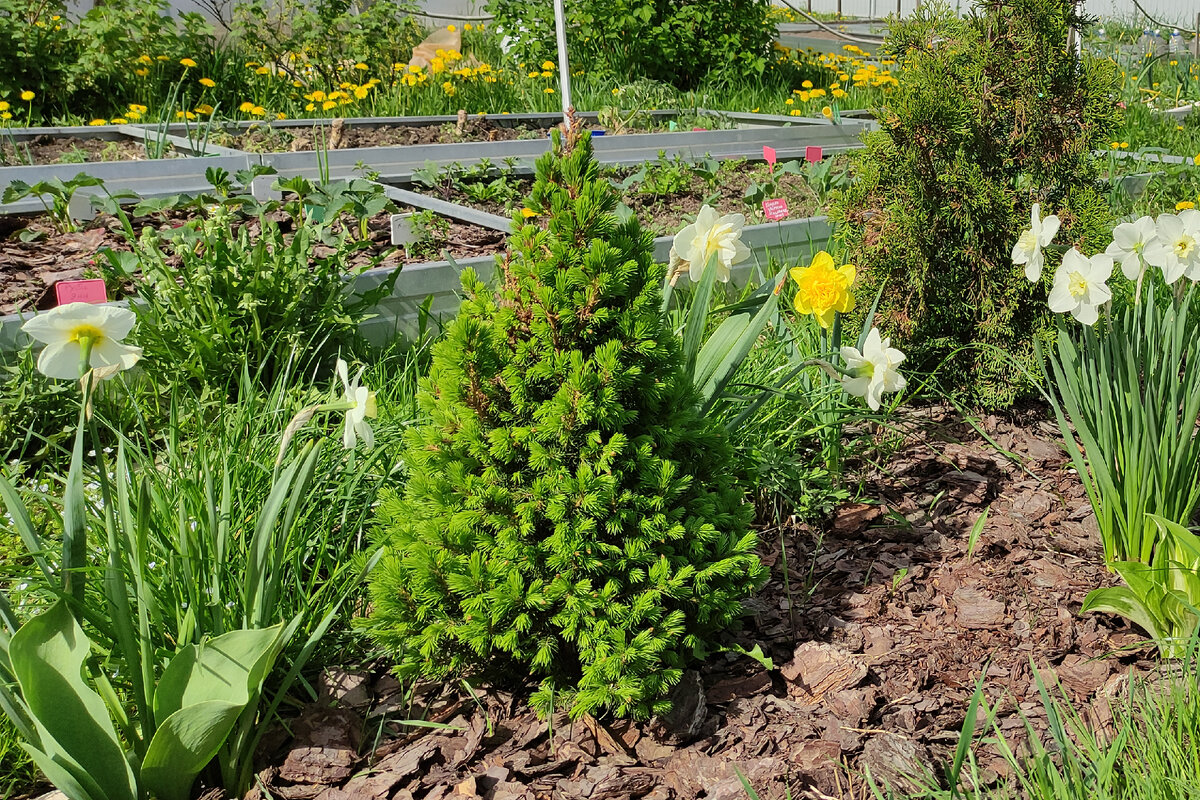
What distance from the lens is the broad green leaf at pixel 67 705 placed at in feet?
4.49

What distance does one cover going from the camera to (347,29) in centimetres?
760

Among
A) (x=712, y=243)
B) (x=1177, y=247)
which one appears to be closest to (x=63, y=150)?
(x=712, y=243)

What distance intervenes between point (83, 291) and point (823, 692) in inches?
79.1

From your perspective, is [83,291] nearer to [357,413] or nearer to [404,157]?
[357,413]

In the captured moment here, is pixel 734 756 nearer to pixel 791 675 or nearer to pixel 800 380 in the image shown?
pixel 791 675

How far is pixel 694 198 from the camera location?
4.58m

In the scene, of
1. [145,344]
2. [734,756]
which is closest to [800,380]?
[734,756]

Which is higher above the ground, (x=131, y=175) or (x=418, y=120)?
(x=418, y=120)

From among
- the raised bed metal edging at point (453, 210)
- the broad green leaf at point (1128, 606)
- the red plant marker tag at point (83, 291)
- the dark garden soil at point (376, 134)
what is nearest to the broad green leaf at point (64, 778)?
the red plant marker tag at point (83, 291)

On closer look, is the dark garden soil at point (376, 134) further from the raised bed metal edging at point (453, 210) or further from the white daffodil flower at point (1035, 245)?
the white daffodil flower at point (1035, 245)

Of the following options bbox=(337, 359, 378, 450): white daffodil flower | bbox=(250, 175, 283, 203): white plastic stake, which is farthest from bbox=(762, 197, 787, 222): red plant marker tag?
bbox=(337, 359, 378, 450): white daffodil flower

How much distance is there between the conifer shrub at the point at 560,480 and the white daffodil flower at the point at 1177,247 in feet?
3.92

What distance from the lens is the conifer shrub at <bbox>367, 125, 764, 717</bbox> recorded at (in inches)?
62.9

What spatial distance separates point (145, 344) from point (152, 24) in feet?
14.9
